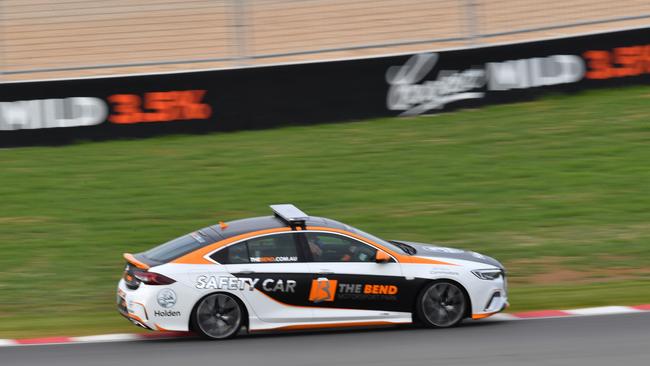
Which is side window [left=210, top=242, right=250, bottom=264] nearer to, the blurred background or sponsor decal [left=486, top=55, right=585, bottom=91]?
the blurred background

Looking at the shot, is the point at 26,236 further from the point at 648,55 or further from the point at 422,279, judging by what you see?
the point at 648,55

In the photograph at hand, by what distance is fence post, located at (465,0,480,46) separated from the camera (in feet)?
64.5

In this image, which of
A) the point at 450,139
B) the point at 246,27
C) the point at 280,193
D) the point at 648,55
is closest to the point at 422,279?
the point at 280,193

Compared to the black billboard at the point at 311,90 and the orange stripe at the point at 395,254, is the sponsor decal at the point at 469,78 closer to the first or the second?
the black billboard at the point at 311,90

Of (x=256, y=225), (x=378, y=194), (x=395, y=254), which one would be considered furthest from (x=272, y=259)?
(x=378, y=194)

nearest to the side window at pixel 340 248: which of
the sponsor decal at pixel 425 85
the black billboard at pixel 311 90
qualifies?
the black billboard at pixel 311 90

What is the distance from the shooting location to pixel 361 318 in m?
11.2

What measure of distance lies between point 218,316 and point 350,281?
140 cm

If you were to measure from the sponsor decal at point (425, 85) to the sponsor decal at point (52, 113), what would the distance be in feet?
17.0

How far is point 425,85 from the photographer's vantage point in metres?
19.6

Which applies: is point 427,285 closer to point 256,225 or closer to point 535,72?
point 256,225

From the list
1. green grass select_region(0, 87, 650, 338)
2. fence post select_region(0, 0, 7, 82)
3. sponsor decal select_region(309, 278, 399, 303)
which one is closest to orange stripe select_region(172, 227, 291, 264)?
sponsor decal select_region(309, 278, 399, 303)

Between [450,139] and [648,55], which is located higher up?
[648,55]

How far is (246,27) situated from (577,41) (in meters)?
6.03
